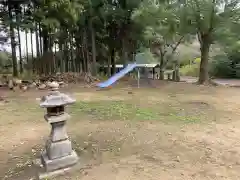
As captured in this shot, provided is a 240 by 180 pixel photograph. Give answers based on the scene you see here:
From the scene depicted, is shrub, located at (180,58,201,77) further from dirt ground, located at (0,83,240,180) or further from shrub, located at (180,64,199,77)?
dirt ground, located at (0,83,240,180)

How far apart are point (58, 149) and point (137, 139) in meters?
1.13

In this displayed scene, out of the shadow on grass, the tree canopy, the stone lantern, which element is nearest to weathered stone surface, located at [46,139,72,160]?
the stone lantern

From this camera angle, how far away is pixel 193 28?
7918 mm

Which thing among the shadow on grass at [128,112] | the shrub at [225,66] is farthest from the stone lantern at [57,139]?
the shrub at [225,66]

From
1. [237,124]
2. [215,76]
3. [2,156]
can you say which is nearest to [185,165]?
[237,124]

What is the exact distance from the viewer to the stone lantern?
2459 mm

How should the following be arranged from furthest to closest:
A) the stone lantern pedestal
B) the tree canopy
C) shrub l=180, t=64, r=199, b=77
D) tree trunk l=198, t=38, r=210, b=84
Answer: shrub l=180, t=64, r=199, b=77 < tree trunk l=198, t=38, r=210, b=84 < the tree canopy < the stone lantern pedestal

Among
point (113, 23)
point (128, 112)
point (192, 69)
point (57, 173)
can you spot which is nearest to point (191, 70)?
point (192, 69)

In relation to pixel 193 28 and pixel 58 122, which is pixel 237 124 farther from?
pixel 193 28

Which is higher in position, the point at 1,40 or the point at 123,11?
the point at 123,11

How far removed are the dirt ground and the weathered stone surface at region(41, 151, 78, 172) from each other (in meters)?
0.13

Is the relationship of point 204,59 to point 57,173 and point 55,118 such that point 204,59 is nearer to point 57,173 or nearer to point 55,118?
point 55,118

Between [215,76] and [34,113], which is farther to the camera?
[215,76]

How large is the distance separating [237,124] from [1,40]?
26.5ft
